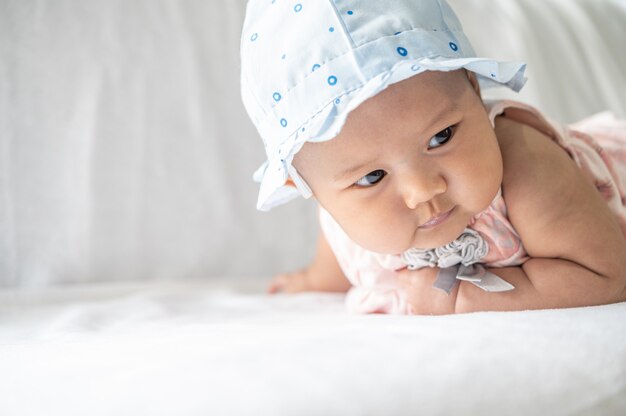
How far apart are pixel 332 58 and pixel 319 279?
67 centimetres

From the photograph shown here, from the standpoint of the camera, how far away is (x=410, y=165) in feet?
2.95

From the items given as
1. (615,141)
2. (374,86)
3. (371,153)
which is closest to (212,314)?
(371,153)

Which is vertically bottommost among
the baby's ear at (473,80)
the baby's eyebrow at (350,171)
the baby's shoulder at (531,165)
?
the baby's shoulder at (531,165)

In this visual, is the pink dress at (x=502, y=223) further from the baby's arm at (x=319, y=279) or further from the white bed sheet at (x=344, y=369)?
the white bed sheet at (x=344, y=369)

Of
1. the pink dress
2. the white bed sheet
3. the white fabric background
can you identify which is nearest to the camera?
the white bed sheet

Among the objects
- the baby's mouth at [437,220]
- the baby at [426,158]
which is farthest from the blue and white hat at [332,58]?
the baby's mouth at [437,220]

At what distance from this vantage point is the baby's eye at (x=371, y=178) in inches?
36.6

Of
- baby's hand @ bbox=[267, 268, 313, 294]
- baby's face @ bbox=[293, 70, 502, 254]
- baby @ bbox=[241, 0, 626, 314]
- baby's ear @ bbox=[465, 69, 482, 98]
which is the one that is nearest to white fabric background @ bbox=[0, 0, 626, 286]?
baby's hand @ bbox=[267, 268, 313, 294]

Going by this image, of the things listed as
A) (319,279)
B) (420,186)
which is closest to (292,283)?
(319,279)

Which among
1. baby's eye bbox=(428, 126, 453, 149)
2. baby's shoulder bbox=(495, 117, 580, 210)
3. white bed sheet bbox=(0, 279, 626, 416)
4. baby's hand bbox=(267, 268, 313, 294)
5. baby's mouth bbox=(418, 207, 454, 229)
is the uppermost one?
baby's eye bbox=(428, 126, 453, 149)

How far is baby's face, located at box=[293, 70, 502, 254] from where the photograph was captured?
34.5 inches

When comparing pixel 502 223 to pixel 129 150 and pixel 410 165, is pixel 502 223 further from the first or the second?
pixel 129 150

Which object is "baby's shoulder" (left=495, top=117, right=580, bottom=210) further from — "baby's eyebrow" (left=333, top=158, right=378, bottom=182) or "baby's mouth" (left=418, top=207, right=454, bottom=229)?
"baby's eyebrow" (left=333, top=158, right=378, bottom=182)

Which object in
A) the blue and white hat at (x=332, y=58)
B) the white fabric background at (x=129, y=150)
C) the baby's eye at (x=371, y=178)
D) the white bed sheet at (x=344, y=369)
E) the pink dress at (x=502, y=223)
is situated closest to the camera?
the white bed sheet at (x=344, y=369)
